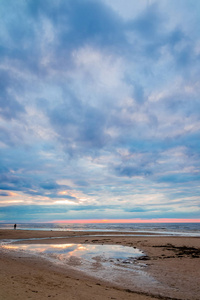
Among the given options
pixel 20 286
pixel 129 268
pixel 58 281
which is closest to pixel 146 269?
pixel 129 268

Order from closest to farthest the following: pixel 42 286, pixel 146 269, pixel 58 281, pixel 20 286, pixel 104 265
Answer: pixel 20 286
pixel 42 286
pixel 58 281
pixel 146 269
pixel 104 265

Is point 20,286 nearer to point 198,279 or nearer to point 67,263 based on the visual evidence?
point 67,263

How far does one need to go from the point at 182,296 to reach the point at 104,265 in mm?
7669

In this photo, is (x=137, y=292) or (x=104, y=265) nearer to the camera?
(x=137, y=292)

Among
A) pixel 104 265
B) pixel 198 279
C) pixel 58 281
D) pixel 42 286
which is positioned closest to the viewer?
pixel 42 286

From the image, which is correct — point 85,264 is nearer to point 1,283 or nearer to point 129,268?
point 129,268

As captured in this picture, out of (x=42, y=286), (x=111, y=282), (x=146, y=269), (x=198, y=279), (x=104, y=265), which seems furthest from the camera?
(x=104, y=265)

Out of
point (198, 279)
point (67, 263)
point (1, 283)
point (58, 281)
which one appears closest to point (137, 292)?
point (58, 281)

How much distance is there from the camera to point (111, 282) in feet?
38.6

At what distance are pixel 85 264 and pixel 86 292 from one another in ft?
26.6

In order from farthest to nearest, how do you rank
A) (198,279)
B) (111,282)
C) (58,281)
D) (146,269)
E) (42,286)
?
(146,269) < (198,279) < (111,282) < (58,281) < (42,286)

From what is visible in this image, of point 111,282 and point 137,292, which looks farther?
point 111,282

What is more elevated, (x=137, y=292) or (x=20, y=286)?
(x=20, y=286)

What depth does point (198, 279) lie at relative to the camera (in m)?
12.8
